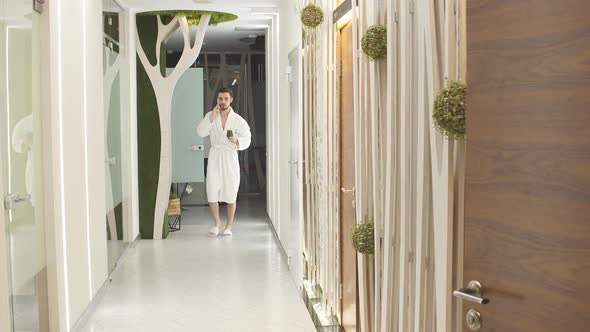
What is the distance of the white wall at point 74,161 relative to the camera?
178 inches

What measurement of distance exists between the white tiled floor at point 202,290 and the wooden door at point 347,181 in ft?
1.92

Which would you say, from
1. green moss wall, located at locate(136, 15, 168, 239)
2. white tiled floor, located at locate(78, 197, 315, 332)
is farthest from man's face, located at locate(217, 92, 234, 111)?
white tiled floor, located at locate(78, 197, 315, 332)

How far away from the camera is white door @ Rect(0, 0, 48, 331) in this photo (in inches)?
145

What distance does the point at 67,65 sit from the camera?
4.93 m

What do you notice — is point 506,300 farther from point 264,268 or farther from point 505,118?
point 264,268

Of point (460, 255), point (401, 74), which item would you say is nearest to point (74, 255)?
point (401, 74)

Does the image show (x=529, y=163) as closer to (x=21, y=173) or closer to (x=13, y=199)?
(x=13, y=199)

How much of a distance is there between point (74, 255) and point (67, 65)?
4.37 ft

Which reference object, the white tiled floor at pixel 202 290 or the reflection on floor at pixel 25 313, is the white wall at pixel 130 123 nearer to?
the white tiled floor at pixel 202 290

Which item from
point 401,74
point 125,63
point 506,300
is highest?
point 125,63

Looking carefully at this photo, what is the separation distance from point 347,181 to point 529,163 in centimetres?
295

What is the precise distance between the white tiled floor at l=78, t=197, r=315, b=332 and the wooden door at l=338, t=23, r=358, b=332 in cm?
58

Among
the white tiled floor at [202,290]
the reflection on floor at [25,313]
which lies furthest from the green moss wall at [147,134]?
the reflection on floor at [25,313]

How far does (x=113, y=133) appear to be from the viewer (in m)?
7.22
